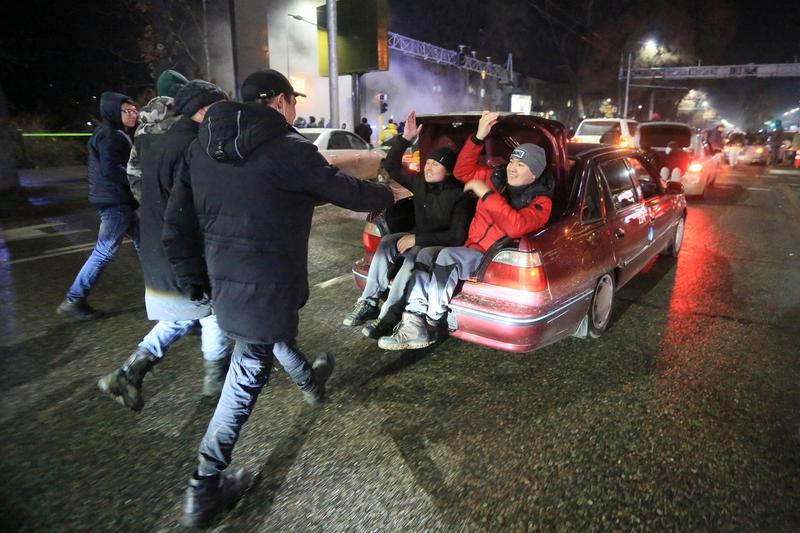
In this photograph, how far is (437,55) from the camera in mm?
32469

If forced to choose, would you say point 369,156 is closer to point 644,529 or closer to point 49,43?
point 644,529

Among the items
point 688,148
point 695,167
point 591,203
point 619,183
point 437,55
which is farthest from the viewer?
point 437,55

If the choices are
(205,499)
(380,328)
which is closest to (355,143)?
(380,328)

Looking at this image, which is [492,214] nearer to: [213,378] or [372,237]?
[372,237]

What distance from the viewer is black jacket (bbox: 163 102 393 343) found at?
200 centimetres

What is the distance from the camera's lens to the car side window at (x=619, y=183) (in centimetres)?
403

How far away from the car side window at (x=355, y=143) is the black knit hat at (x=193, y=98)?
9603mm

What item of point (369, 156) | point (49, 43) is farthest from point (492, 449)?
point (49, 43)

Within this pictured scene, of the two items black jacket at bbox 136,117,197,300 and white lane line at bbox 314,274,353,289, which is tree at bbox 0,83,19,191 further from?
black jacket at bbox 136,117,197,300

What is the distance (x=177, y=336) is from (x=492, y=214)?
203cm

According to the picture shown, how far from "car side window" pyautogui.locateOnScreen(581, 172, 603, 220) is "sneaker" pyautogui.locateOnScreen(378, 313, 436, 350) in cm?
135

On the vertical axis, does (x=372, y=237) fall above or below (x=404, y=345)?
above

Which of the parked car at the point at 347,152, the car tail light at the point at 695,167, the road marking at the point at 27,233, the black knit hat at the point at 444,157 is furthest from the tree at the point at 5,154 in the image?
the car tail light at the point at 695,167

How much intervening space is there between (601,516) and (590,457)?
407 millimetres
